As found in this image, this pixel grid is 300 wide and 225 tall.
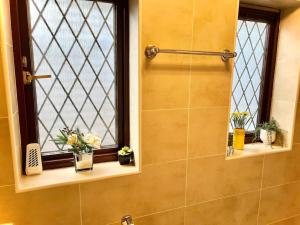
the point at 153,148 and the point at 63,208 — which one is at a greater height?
the point at 153,148

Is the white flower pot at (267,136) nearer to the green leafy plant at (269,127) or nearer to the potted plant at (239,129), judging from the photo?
the green leafy plant at (269,127)

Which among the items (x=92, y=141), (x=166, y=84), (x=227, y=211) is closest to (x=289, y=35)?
(x=166, y=84)

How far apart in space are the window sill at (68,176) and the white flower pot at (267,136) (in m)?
1.01

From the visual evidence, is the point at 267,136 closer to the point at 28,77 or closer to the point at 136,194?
the point at 136,194

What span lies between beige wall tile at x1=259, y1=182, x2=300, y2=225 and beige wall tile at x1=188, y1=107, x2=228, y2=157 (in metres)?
0.58

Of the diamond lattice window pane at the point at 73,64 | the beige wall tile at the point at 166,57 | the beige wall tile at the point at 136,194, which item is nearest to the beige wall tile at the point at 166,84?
the beige wall tile at the point at 166,57

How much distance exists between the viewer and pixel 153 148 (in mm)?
1216

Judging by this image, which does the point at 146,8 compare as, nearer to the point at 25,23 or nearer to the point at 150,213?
the point at 25,23

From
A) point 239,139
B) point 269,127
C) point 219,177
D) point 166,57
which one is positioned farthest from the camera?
point 269,127

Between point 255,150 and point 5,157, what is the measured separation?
1473 mm

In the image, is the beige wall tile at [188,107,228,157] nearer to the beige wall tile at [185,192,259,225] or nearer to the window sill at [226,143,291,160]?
the window sill at [226,143,291,160]

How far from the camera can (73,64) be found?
119 cm

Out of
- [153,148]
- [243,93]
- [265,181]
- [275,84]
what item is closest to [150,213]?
[153,148]

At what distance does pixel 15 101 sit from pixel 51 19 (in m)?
0.44
